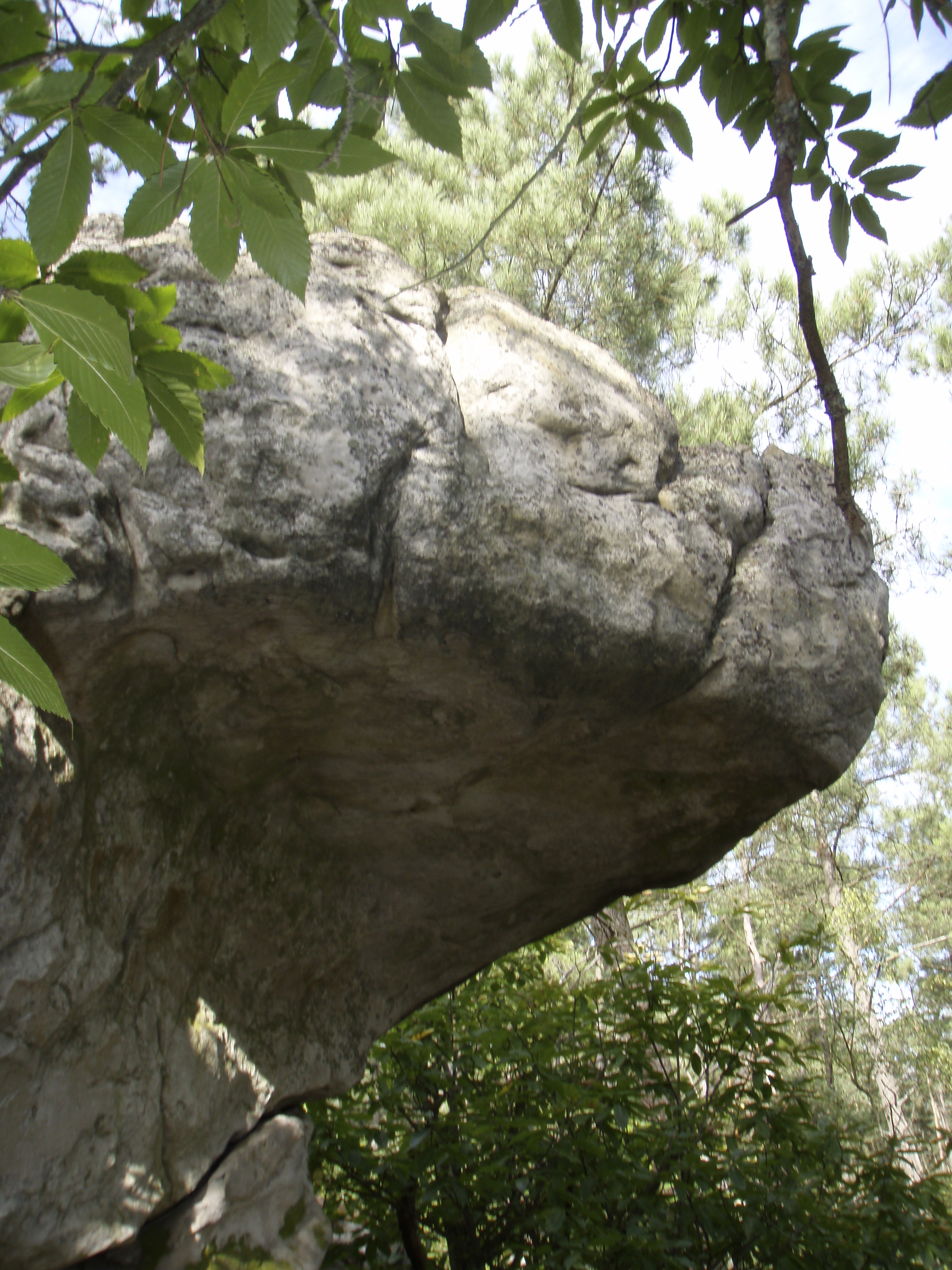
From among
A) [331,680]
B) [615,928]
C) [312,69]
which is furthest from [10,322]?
[615,928]

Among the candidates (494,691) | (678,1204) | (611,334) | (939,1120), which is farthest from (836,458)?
(939,1120)

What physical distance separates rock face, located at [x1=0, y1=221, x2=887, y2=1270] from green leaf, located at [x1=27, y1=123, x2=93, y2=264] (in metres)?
0.76

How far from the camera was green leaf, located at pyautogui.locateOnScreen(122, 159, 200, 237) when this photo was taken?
1.19 metres

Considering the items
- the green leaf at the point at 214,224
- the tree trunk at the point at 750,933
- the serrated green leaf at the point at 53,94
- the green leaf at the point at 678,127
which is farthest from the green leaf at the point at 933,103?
the tree trunk at the point at 750,933

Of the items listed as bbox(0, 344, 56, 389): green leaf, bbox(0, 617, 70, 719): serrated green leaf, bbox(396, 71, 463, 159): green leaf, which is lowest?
bbox(0, 617, 70, 719): serrated green leaf

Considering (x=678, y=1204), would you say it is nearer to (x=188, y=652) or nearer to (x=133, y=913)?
(x=133, y=913)

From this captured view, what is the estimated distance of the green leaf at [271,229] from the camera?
1148 mm

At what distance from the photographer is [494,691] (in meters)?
2.19

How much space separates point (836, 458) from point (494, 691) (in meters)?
1.14

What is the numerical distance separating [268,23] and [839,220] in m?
1.33

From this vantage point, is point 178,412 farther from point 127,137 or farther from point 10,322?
point 127,137

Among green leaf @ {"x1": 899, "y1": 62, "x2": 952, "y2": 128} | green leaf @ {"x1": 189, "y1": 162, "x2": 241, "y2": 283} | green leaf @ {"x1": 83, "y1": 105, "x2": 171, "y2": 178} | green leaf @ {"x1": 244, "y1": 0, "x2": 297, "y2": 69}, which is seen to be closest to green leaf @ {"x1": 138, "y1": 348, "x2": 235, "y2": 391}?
green leaf @ {"x1": 189, "y1": 162, "x2": 241, "y2": 283}

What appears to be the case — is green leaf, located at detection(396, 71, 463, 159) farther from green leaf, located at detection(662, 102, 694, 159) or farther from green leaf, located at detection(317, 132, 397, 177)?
green leaf, located at detection(662, 102, 694, 159)

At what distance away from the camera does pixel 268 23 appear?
1.21 meters
